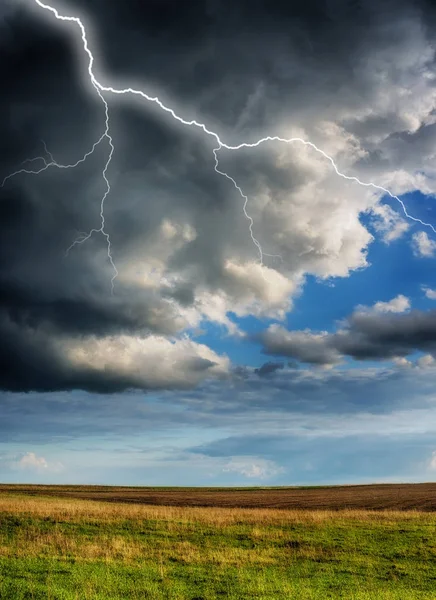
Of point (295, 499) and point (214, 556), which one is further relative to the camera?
point (295, 499)

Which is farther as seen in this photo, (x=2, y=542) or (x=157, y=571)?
(x=2, y=542)

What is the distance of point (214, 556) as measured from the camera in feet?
83.2

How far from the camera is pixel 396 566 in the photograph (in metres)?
24.6

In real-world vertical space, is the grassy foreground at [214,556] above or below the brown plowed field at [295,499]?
above

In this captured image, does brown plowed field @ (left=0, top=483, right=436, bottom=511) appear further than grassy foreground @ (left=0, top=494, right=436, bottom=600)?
Yes

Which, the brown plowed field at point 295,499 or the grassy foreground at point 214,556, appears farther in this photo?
the brown plowed field at point 295,499

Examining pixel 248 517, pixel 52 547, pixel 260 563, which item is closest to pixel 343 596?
pixel 260 563

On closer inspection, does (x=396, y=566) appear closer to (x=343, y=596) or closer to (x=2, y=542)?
(x=343, y=596)

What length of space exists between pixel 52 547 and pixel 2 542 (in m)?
3.57

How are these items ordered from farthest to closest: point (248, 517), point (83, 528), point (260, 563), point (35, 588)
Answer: point (248, 517)
point (83, 528)
point (260, 563)
point (35, 588)

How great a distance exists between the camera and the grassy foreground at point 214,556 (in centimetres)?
1898

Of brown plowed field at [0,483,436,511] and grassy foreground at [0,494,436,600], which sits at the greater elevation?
grassy foreground at [0,494,436,600]

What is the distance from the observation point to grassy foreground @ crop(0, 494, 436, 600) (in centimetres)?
1898

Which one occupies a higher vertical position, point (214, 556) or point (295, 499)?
point (214, 556)
